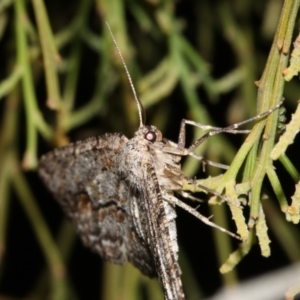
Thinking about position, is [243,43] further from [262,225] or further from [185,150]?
[262,225]

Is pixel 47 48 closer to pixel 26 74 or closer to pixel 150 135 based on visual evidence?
pixel 26 74

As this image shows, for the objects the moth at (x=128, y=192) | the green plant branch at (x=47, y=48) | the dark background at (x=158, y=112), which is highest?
the dark background at (x=158, y=112)

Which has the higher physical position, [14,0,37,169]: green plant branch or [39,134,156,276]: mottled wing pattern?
[14,0,37,169]: green plant branch

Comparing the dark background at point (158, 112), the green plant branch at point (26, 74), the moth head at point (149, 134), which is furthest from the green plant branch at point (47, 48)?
the dark background at point (158, 112)

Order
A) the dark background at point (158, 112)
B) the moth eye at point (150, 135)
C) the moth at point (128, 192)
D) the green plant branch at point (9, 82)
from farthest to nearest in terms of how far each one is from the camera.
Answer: the dark background at point (158, 112) < the green plant branch at point (9, 82) < the moth eye at point (150, 135) < the moth at point (128, 192)

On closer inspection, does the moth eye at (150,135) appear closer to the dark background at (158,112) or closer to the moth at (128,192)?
the moth at (128,192)

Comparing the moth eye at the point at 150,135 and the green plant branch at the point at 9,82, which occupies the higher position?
the green plant branch at the point at 9,82

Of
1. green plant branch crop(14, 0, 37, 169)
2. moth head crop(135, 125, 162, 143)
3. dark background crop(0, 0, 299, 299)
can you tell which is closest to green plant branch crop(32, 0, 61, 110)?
green plant branch crop(14, 0, 37, 169)

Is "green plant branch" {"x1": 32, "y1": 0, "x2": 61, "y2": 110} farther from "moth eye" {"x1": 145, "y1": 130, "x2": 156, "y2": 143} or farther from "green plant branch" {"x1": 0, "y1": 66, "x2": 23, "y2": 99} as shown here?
"moth eye" {"x1": 145, "y1": 130, "x2": 156, "y2": 143}

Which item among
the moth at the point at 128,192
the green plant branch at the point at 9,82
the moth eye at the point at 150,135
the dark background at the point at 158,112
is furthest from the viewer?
the dark background at the point at 158,112
